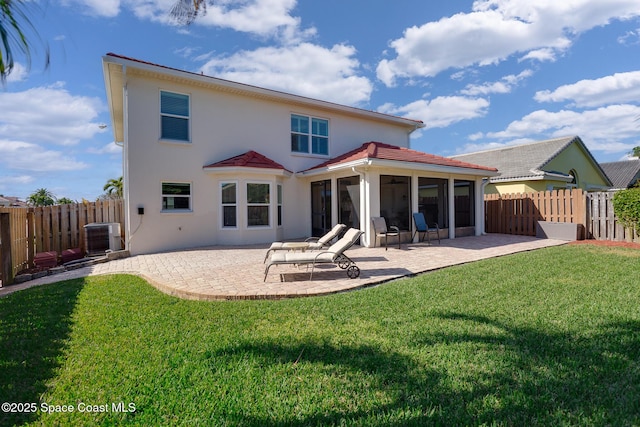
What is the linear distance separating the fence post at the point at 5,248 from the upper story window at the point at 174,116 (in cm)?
596

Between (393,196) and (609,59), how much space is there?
12.1m

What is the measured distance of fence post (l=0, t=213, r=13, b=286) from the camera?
793 cm

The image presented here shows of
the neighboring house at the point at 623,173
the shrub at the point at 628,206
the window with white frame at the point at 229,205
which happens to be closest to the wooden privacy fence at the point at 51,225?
the window with white frame at the point at 229,205

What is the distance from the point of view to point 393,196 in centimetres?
1302

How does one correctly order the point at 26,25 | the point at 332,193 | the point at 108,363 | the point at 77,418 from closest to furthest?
the point at 26,25 < the point at 77,418 < the point at 108,363 < the point at 332,193

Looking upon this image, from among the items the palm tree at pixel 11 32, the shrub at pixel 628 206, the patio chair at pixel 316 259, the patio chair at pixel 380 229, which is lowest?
the patio chair at pixel 316 259

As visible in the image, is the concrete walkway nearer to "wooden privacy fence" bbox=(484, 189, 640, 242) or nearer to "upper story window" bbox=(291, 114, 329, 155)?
"wooden privacy fence" bbox=(484, 189, 640, 242)

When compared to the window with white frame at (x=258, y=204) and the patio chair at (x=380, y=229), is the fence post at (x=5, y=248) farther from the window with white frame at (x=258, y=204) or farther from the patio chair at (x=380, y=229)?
the patio chair at (x=380, y=229)

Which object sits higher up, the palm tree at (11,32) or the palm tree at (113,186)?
the palm tree at (113,186)

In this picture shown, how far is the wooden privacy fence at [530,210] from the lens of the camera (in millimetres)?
13918

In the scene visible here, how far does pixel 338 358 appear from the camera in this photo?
136 inches

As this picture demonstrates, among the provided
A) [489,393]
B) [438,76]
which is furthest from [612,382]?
[438,76]

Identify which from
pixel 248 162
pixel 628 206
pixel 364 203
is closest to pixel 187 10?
pixel 248 162

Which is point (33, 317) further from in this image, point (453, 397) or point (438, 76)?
point (438, 76)
